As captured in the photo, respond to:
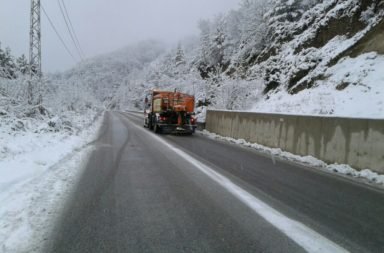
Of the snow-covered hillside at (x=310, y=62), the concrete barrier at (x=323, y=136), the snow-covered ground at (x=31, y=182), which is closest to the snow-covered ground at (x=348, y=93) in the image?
the snow-covered hillside at (x=310, y=62)

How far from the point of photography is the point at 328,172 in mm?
9977

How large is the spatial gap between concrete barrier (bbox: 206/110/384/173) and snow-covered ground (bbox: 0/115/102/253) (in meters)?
7.14

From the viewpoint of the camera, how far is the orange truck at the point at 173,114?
2386cm

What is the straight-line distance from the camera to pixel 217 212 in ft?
18.9

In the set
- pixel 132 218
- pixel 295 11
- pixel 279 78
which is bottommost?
pixel 132 218

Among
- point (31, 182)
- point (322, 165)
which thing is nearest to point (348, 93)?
point (322, 165)

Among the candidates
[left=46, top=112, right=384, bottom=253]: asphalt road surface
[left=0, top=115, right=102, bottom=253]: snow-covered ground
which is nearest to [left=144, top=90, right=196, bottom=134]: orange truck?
[left=0, top=115, right=102, bottom=253]: snow-covered ground

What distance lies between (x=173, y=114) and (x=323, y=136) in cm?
1389

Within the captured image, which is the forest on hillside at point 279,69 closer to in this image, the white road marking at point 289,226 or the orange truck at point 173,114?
the orange truck at point 173,114

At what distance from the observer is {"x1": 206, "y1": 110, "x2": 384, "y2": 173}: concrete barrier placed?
9.25 metres

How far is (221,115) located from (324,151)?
1094 centimetres

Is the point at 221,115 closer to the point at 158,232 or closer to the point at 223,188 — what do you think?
the point at 223,188

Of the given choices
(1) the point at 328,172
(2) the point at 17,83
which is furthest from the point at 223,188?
(2) the point at 17,83

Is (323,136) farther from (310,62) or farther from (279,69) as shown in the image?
(279,69)
